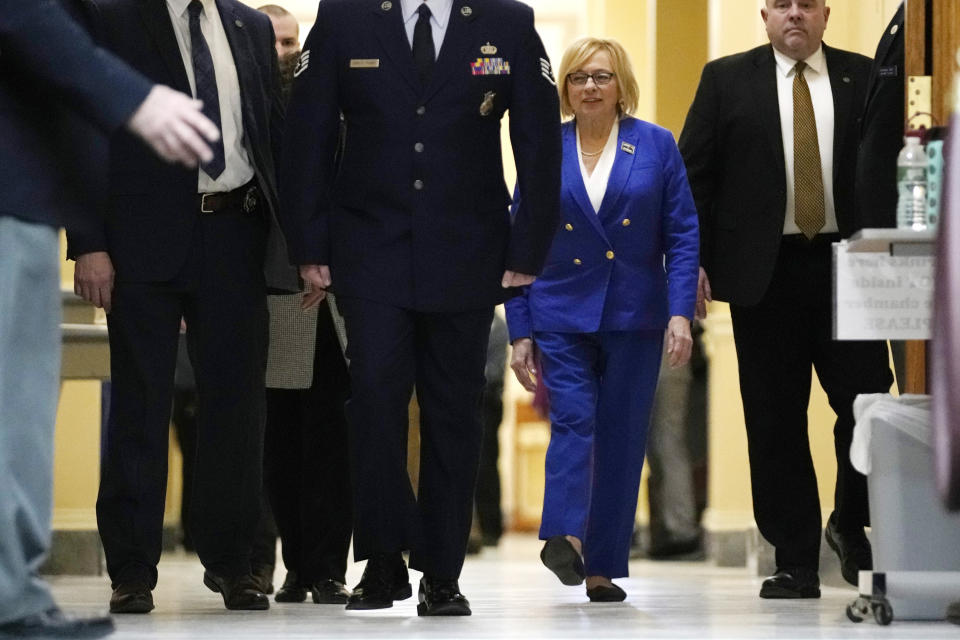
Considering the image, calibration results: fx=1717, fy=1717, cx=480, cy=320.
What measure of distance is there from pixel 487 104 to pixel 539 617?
123cm

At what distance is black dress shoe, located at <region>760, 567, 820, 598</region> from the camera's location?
15.6ft

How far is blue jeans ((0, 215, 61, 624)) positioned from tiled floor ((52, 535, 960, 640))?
466 millimetres

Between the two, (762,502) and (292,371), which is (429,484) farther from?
(762,502)

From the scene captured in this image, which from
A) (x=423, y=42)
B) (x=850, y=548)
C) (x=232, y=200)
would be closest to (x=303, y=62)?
(x=423, y=42)

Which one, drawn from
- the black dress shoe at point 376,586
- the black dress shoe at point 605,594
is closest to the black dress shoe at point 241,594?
the black dress shoe at point 376,586

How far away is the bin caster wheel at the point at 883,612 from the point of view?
12.1 feet

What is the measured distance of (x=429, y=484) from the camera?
13.5 feet

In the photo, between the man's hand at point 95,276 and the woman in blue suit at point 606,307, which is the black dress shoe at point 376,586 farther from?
the man's hand at point 95,276

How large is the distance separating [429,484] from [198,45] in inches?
49.0

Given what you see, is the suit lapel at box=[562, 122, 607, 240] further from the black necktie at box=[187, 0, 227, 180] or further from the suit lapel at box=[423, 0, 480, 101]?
the black necktie at box=[187, 0, 227, 180]

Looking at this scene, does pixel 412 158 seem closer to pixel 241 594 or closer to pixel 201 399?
pixel 201 399

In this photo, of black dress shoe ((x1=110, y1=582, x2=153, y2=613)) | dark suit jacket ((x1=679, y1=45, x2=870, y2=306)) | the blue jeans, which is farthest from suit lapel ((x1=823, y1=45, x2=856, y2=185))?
the blue jeans

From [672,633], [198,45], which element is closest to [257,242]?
[198,45]

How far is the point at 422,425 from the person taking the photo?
13.6ft
